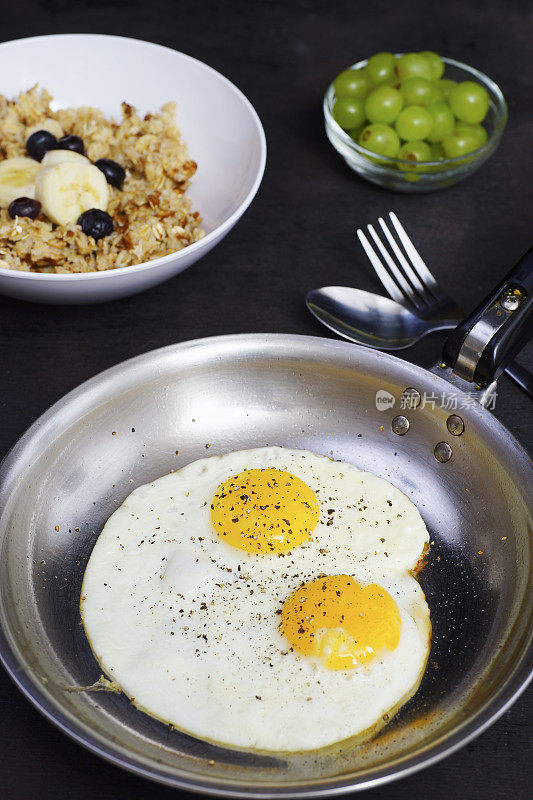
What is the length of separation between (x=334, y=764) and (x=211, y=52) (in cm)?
178

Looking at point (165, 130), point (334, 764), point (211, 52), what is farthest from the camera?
point (211, 52)

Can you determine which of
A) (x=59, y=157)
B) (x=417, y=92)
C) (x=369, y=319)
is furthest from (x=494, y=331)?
(x=59, y=157)

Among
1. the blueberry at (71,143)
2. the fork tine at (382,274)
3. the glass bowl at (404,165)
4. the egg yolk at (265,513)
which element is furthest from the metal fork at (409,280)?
the blueberry at (71,143)

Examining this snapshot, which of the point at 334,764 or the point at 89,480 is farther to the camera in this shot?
the point at 89,480

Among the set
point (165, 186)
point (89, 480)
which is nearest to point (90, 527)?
point (89, 480)

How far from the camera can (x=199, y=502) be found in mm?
1197

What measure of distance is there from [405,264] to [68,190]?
25.3 inches

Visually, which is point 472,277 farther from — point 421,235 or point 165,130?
point 165,130

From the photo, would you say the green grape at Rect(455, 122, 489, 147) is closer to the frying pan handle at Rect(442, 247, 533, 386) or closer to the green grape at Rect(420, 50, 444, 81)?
the green grape at Rect(420, 50, 444, 81)

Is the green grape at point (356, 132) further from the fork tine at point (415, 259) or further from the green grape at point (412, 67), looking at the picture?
the fork tine at point (415, 259)

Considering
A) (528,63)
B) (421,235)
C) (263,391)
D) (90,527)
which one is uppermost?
(528,63)

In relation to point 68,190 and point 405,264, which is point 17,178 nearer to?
point 68,190

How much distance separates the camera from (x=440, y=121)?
166 cm

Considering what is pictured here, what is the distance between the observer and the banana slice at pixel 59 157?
1.50 meters
